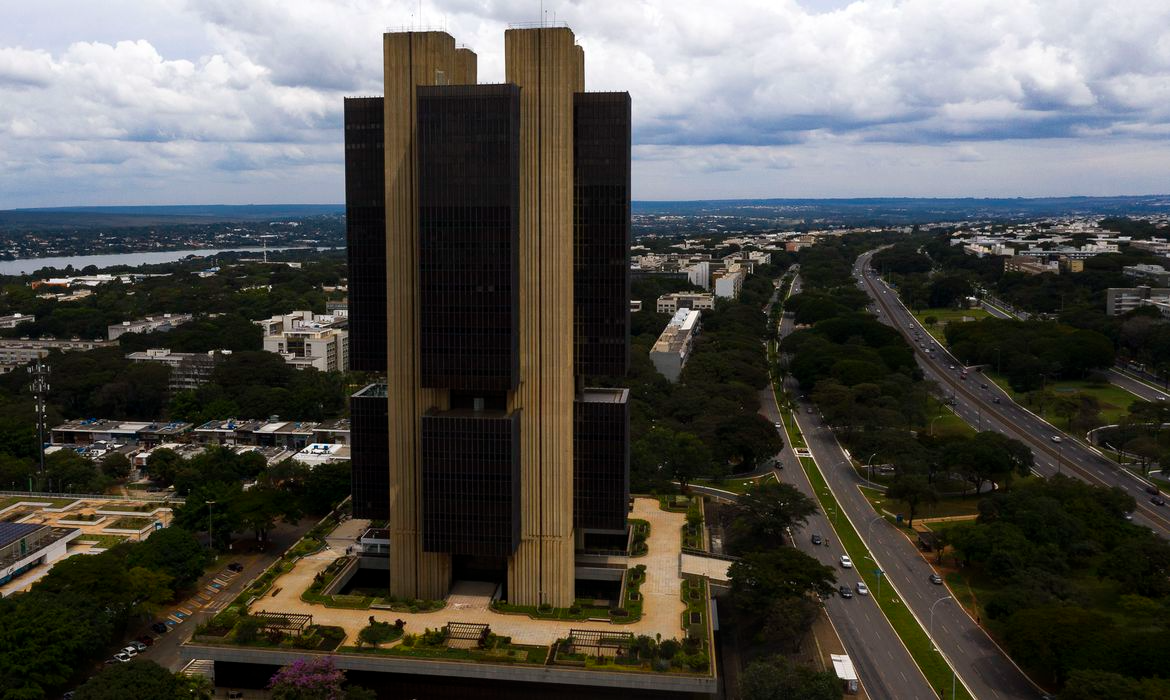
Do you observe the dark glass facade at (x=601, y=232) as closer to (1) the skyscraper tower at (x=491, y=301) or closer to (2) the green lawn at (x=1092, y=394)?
(1) the skyscraper tower at (x=491, y=301)

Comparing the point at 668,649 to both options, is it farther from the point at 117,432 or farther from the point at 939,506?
the point at 117,432

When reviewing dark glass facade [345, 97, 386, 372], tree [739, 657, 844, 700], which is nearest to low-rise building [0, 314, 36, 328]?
dark glass facade [345, 97, 386, 372]

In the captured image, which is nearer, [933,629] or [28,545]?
[933,629]

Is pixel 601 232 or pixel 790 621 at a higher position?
pixel 601 232

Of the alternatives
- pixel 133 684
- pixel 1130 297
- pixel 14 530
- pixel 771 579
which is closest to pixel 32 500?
pixel 14 530

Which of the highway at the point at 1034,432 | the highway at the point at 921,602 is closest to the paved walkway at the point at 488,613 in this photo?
the highway at the point at 921,602

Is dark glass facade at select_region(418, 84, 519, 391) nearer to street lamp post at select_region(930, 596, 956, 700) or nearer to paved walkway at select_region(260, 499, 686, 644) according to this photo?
paved walkway at select_region(260, 499, 686, 644)

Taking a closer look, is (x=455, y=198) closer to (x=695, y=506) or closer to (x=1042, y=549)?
(x=695, y=506)
